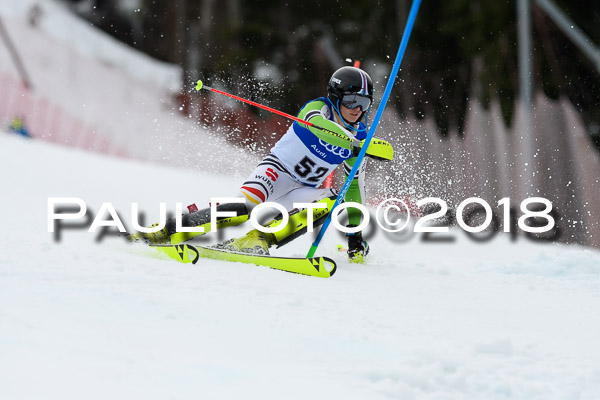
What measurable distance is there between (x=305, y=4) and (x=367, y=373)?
2173 cm

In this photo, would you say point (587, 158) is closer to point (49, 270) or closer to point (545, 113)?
point (545, 113)

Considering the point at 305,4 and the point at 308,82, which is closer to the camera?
the point at 308,82

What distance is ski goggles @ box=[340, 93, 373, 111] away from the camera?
5.35 meters

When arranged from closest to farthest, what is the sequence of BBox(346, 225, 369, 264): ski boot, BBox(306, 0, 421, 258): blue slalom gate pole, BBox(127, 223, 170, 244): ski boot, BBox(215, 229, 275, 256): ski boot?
BBox(306, 0, 421, 258): blue slalom gate pole → BBox(215, 229, 275, 256): ski boot → BBox(127, 223, 170, 244): ski boot → BBox(346, 225, 369, 264): ski boot

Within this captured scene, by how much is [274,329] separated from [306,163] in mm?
2361

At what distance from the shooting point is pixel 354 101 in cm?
538

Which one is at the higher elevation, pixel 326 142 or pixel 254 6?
pixel 254 6

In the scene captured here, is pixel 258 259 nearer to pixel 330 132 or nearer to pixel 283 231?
pixel 283 231

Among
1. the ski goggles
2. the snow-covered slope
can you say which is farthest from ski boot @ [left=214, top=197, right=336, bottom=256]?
the ski goggles

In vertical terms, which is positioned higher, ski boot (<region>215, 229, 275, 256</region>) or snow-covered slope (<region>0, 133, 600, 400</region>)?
ski boot (<region>215, 229, 275, 256</region>)

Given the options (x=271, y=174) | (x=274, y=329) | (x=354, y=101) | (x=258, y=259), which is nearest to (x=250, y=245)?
A: (x=258, y=259)

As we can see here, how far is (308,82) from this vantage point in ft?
66.6

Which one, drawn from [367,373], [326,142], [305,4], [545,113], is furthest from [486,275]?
[305,4]

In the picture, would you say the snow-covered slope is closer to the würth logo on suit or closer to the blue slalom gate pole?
the blue slalom gate pole
